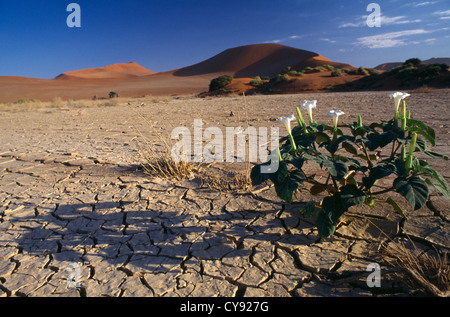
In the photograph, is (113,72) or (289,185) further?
(113,72)

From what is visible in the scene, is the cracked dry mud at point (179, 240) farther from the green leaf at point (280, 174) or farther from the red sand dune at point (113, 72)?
the red sand dune at point (113, 72)

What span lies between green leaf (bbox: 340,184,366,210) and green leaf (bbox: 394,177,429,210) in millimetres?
234

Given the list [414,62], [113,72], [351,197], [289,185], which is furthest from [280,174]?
[113,72]

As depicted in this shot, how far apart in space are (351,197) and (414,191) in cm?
35

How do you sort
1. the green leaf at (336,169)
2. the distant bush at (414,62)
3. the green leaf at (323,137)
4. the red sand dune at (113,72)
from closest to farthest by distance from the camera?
the green leaf at (336,169) → the green leaf at (323,137) → the distant bush at (414,62) → the red sand dune at (113,72)

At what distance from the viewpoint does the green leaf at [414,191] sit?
157 cm

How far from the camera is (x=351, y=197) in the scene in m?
1.87

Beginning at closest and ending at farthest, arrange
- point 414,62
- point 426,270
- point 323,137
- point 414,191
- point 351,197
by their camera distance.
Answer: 1. point 414,191
2. point 426,270
3. point 351,197
4. point 323,137
5. point 414,62

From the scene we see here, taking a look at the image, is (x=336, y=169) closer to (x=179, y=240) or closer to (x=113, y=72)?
(x=179, y=240)

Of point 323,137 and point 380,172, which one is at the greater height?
point 323,137

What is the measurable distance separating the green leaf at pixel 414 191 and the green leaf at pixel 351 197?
234 mm

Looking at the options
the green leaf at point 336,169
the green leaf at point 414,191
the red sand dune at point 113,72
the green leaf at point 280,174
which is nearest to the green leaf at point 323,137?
the green leaf at point 336,169

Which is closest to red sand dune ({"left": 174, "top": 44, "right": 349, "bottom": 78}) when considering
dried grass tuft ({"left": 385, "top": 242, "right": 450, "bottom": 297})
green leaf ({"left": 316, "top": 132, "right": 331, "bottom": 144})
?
green leaf ({"left": 316, "top": 132, "right": 331, "bottom": 144})
